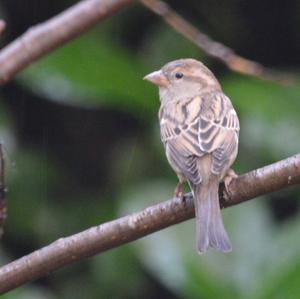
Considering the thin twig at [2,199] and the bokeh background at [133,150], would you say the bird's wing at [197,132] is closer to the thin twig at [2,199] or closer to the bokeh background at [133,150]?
the bokeh background at [133,150]

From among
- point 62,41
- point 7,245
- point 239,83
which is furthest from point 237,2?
point 62,41

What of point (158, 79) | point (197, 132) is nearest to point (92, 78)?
point (158, 79)

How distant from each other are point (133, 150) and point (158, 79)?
914mm

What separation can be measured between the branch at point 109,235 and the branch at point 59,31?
765 millimetres

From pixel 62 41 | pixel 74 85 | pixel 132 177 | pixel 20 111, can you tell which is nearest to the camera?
pixel 62 41

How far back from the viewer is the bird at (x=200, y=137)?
349cm

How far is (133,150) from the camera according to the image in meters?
5.45

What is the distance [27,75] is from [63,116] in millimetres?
1064

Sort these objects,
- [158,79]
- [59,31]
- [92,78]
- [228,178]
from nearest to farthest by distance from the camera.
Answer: [228,178] → [59,31] → [158,79] → [92,78]

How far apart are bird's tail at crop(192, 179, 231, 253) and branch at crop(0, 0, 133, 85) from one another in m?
0.67

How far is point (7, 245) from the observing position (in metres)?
5.36

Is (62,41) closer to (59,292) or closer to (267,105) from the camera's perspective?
(267,105)

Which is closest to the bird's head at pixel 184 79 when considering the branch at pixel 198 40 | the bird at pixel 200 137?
the bird at pixel 200 137

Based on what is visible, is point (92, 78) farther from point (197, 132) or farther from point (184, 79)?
point (197, 132)
